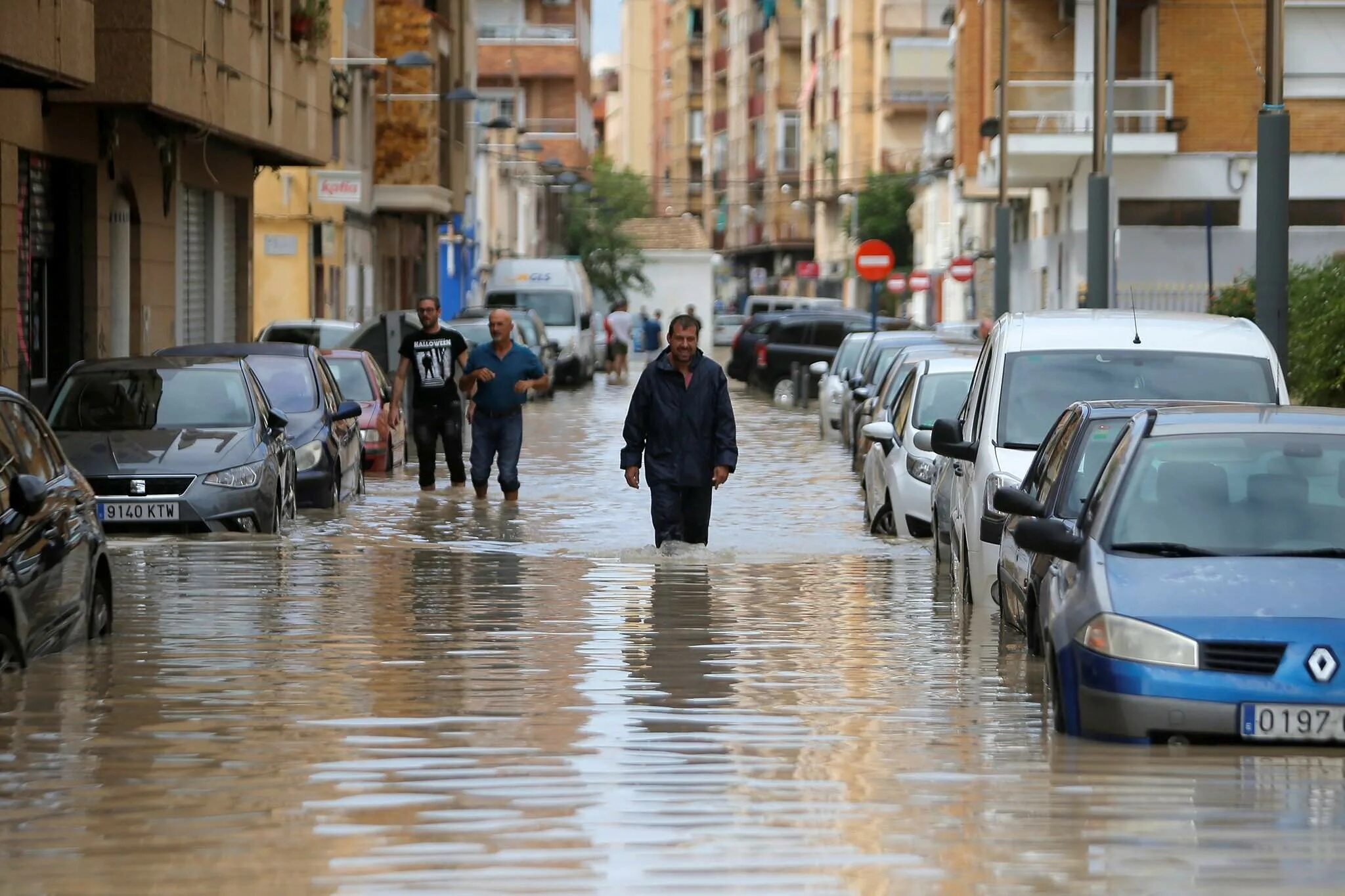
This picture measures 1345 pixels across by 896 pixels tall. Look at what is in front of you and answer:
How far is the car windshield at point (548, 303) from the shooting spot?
54.4m

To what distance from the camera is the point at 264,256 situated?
1780 inches

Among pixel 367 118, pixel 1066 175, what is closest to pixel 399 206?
pixel 367 118

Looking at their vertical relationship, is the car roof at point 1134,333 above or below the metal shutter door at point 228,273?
below

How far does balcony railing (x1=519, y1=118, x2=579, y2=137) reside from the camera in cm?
9975

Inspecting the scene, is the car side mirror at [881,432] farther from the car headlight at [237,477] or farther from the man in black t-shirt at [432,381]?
the man in black t-shirt at [432,381]

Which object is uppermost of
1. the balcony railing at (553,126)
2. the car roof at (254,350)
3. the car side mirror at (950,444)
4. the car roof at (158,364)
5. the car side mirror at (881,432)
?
the balcony railing at (553,126)

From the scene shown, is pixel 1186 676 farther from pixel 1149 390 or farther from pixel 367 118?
pixel 367 118

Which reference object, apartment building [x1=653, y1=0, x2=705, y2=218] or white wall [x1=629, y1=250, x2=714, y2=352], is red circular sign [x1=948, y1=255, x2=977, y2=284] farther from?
apartment building [x1=653, y1=0, x2=705, y2=218]

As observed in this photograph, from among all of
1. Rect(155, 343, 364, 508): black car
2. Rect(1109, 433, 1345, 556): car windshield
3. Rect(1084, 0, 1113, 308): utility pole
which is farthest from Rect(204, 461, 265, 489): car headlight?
Rect(1084, 0, 1113, 308): utility pole

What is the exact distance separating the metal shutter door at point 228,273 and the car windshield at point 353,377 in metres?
7.91

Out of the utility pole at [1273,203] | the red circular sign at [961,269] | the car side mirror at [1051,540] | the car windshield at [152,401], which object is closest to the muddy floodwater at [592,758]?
the car side mirror at [1051,540]

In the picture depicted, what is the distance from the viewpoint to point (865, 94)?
10094 cm

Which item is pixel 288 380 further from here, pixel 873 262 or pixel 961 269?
pixel 961 269

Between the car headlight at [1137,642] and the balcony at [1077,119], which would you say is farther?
the balcony at [1077,119]
